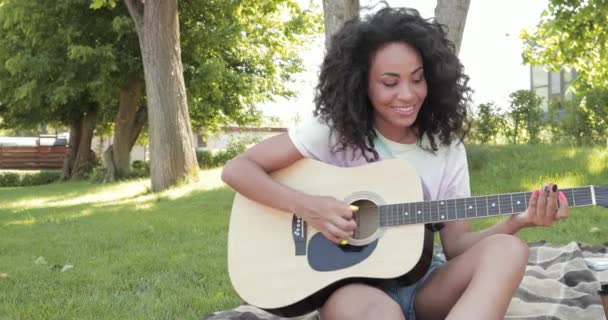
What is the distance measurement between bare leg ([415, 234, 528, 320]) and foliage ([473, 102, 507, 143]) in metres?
9.19

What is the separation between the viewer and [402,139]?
2830 millimetres

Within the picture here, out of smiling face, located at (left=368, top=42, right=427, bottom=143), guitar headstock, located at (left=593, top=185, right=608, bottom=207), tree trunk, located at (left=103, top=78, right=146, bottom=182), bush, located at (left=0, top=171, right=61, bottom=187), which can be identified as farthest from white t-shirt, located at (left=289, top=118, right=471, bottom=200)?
bush, located at (left=0, top=171, right=61, bottom=187)

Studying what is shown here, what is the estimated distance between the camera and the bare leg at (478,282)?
2.10 m

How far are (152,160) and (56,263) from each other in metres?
5.99

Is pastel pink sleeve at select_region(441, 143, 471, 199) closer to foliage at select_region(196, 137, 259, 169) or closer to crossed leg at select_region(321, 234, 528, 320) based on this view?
crossed leg at select_region(321, 234, 528, 320)

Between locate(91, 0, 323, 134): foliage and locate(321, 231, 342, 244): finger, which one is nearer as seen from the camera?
locate(321, 231, 342, 244): finger

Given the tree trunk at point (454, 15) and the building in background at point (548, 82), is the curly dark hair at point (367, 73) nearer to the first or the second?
the tree trunk at point (454, 15)

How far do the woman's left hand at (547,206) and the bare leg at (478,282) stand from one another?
3.9 inches

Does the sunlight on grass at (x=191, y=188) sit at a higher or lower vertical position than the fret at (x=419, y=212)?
lower

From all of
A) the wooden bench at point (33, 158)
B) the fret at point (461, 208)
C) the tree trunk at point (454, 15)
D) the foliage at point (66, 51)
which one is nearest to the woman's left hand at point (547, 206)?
the fret at point (461, 208)

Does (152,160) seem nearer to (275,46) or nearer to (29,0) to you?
(29,0)

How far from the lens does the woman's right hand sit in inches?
98.2

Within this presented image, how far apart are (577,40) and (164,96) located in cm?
652

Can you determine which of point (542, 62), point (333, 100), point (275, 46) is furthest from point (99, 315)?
point (275, 46)
